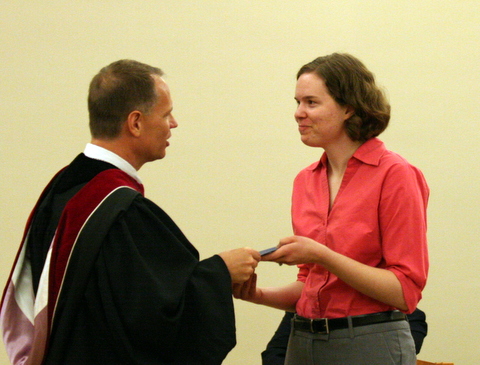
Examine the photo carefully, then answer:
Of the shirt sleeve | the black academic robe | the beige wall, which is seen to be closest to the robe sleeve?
the black academic robe

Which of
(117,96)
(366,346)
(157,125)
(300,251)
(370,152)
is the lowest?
(366,346)

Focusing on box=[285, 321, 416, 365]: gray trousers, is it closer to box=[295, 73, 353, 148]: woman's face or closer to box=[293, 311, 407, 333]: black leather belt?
box=[293, 311, 407, 333]: black leather belt

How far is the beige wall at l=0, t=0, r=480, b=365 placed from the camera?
15.2ft

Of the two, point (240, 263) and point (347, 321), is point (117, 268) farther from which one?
point (347, 321)

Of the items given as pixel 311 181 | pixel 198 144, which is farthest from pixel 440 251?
pixel 311 181

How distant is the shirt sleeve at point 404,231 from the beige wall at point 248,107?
2549mm

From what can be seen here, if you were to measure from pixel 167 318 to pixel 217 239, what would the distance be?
266 centimetres

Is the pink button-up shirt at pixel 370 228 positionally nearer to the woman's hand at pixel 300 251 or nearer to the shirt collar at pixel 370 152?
the shirt collar at pixel 370 152

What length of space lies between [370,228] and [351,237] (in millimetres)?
82

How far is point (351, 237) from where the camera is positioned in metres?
2.42

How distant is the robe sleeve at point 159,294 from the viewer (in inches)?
84.2

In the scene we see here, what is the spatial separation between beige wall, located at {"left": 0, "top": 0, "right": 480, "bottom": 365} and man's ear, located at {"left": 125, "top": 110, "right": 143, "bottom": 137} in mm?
2324

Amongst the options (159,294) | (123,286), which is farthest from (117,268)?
(159,294)

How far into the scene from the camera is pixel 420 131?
16.6 ft
